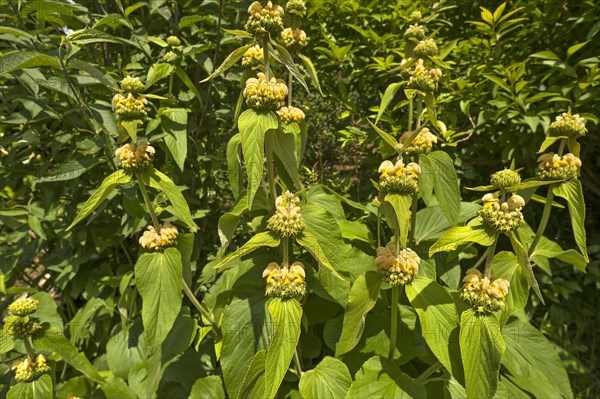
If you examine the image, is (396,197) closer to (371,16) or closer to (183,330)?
(183,330)

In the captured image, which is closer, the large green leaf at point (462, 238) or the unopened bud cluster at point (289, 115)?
the large green leaf at point (462, 238)

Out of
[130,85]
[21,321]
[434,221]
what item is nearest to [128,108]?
[130,85]

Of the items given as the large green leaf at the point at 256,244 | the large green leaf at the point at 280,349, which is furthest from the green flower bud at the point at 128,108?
the large green leaf at the point at 280,349

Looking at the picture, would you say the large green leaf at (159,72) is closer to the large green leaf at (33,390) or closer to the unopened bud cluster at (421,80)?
the unopened bud cluster at (421,80)

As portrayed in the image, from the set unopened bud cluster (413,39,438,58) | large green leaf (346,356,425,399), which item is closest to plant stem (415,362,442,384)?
large green leaf (346,356,425,399)

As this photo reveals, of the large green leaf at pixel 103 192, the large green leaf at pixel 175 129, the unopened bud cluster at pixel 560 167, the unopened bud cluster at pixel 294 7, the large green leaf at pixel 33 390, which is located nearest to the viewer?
the large green leaf at pixel 103 192

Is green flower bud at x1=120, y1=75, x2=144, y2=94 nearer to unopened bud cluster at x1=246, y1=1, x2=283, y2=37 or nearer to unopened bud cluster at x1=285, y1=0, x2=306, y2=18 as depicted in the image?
unopened bud cluster at x1=246, y1=1, x2=283, y2=37

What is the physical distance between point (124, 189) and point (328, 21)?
1909 mm

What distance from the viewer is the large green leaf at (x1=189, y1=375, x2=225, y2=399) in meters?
1.57

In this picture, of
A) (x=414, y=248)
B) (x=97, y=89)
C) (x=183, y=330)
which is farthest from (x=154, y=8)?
(x=414, y=248)

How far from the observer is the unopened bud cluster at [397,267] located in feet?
3.90

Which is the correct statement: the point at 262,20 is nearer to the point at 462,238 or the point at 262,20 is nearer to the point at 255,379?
the point at 462,238

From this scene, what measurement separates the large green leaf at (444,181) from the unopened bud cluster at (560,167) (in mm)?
293

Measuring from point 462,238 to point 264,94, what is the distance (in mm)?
724
